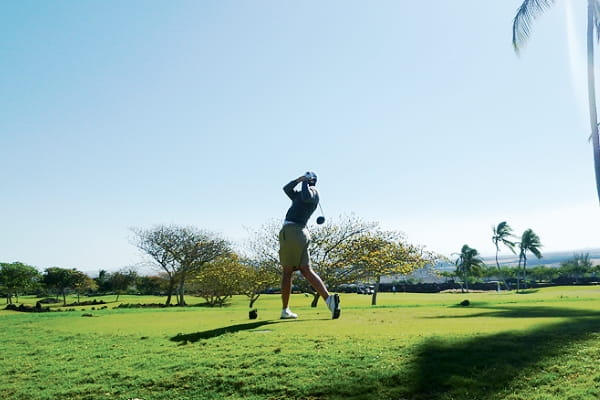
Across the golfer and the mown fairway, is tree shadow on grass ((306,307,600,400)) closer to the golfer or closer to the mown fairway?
the mown fairway

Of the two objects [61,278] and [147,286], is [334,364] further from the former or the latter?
[147,286]

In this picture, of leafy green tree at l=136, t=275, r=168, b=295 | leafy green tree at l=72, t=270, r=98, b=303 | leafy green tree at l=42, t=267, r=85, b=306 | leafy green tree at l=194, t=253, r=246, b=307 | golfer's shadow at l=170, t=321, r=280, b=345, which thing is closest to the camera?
golfer's shadow at l=170, t=321, r=280, b=345

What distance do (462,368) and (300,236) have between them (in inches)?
203

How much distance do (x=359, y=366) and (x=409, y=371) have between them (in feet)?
2.19

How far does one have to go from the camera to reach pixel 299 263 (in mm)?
10180

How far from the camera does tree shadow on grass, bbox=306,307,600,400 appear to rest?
513 centimetres

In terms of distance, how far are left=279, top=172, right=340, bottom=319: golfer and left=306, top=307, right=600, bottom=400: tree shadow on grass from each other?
364 cm

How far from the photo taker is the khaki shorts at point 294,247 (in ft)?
33.4

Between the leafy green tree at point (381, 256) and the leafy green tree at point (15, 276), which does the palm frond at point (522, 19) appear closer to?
the leafy green tree at point (381, 256)

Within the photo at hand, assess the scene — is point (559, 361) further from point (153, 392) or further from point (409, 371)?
point (153, 392)

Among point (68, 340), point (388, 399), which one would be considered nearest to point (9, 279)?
point (68, 340)

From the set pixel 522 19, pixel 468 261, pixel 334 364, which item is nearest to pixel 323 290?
pixel 334 364

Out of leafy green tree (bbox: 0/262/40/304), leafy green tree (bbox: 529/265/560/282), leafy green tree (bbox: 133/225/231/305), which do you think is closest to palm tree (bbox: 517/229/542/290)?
leafy green tree (bbox: 529/265/560/282)

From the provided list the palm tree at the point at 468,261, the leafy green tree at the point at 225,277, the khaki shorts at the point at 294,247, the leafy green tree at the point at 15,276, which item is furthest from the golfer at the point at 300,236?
the palm tree at the point at 468,261
